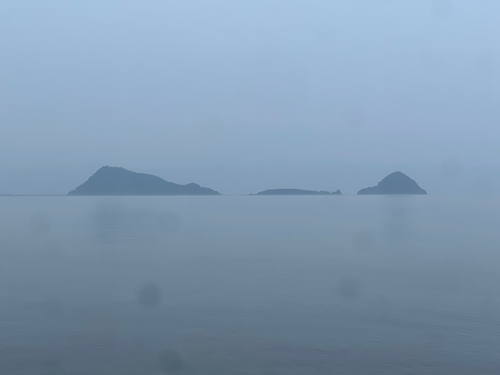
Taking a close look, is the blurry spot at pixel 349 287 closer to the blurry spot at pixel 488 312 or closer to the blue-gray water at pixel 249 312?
the blue-gray water at pixel 249 312

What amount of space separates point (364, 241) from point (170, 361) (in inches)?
1203

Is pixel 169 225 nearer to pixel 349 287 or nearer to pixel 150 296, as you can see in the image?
pixel 150 296

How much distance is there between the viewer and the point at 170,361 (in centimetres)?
1331

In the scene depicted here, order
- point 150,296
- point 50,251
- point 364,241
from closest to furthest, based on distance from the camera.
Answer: point 150,296 → point 50,251 → point 364,241

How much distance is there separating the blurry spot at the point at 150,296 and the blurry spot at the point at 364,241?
1858 centimetres

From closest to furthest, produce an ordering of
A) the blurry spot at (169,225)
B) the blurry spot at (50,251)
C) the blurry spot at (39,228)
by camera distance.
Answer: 1. the blurry spot at (50,251)
2. the blurry spot at (39,228)
3. the blurry spot at (169,225)

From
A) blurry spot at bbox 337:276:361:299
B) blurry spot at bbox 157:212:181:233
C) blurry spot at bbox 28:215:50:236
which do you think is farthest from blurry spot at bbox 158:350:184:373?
blurry spot at bbox 28:215:50:236

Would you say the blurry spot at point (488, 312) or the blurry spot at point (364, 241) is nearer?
the blurry spot at point (488, 312)

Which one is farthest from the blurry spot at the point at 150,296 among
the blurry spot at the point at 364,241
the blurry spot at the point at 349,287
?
the blurry spot at the point at 364,241

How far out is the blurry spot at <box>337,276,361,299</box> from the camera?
2075 cm

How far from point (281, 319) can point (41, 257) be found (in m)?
20.7

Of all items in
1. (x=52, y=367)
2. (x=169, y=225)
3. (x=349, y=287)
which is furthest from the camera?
(x=169, y=225)

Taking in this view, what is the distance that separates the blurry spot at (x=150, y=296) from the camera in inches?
756

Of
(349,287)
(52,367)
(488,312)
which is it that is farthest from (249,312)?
(488,312)
